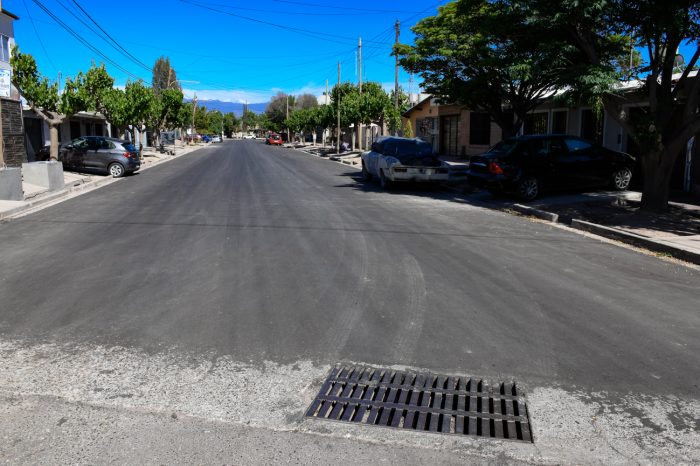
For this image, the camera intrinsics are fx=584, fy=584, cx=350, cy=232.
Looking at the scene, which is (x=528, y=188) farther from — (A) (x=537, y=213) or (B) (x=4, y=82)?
(B) (x=4, y=82)

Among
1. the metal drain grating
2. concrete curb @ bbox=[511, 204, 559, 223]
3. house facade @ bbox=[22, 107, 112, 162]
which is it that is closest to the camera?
the metal drain grating

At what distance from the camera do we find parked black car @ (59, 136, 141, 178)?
2388 cm

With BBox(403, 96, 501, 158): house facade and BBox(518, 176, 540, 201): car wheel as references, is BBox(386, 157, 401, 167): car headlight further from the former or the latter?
BBox(403, 96, 501, 158): house facade

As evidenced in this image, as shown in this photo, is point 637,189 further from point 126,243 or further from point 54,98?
point 54,98

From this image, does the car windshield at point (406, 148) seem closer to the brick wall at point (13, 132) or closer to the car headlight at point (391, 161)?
the car headlight at point (391, 161)

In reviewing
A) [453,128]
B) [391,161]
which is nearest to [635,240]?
[391,161]

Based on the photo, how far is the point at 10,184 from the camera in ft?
47.1

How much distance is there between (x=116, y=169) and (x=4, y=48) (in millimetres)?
7048

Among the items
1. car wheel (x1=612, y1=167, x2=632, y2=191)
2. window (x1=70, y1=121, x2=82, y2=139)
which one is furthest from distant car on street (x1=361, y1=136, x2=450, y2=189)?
window (x1=70, y1=121, x2=82, y2=139)

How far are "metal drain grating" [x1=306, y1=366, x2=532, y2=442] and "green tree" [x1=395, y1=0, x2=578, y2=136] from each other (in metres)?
11.6

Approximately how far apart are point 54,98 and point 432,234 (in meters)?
20.6

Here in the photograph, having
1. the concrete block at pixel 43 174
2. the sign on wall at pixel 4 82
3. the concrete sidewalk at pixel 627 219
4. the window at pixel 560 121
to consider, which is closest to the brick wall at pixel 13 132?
the concrete block at pixel 43 174

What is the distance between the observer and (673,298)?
6598 mm

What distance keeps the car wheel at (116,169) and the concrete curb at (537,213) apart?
16.7 meters
